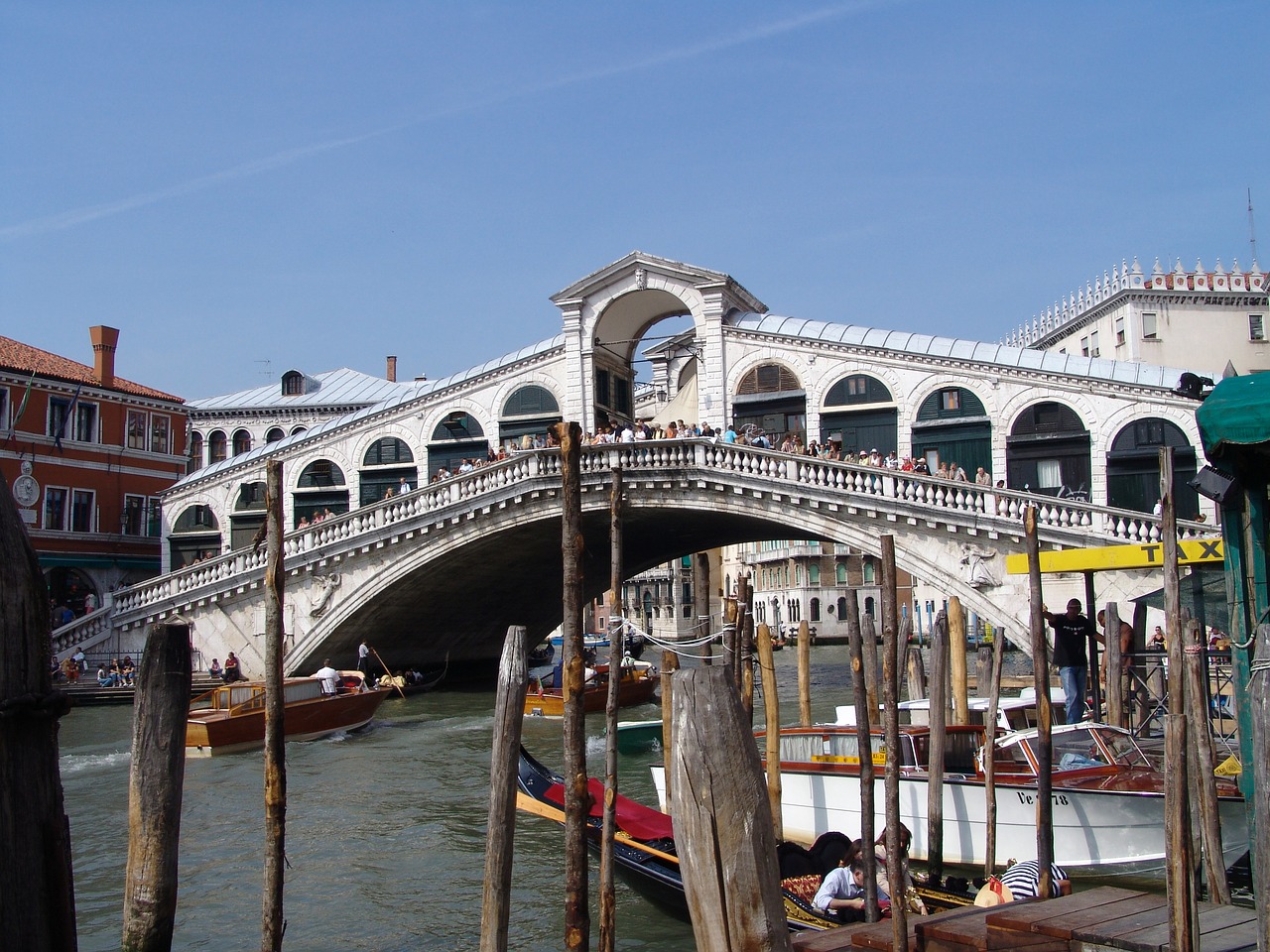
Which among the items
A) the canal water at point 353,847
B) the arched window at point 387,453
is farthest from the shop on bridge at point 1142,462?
the arched window at point 387,453

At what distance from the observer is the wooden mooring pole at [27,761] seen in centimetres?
227

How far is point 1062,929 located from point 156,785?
4.11m

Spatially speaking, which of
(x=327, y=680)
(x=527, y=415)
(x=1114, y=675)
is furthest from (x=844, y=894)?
(x=527, y=415)

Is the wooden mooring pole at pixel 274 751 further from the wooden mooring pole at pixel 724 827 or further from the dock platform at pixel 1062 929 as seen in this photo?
the wooden mooring pole at pixel 724 827

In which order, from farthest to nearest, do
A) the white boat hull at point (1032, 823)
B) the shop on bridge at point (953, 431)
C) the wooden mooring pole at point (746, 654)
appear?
the shop on bridge at point (953, 431) → the wooden mooring pole at point (746, 654) → the white boat hull at point (1032, 823)

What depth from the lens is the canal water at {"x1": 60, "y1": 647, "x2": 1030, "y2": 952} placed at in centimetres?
819

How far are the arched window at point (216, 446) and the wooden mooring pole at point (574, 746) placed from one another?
29737 millimetres

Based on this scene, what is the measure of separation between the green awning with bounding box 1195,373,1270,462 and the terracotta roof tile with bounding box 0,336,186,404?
23999 mm

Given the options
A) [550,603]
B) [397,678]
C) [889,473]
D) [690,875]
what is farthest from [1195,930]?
[550,603]

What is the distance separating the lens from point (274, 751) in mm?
5961

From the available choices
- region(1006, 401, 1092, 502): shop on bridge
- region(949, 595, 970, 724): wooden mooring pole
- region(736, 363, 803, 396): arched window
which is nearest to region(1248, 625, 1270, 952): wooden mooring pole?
region(949, 595, 970, 724): wooden mooring pole

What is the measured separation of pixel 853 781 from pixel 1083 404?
11.5m

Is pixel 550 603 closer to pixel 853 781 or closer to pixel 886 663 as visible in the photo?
pixel 853 781

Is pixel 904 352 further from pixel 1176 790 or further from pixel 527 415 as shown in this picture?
pixel 1176 790
